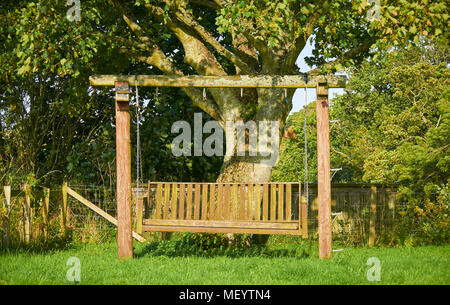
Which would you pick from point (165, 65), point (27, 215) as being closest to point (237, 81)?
point (165, 65)

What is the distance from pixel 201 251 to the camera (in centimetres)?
856

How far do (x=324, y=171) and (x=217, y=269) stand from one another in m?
2.08

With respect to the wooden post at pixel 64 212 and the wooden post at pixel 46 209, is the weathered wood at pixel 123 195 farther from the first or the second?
the wooden post at pixel 64 212

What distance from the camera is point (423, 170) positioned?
11.4 meters

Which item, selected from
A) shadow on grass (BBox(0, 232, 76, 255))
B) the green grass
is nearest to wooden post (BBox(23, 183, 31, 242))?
shadow on grass (BBox(0, 232, 76, 255))

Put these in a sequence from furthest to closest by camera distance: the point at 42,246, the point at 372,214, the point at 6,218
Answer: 1. the point at 372,214
2. the point at 42,246
3. the point at 6,218

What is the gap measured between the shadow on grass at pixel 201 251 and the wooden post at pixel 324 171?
2.27 feet

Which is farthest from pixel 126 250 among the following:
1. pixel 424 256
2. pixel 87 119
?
pixel 87 119

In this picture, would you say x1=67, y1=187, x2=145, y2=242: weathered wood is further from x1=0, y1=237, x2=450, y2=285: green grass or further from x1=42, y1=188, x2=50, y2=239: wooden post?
x1=0, y1=237, x2=450, y2=285: green grass

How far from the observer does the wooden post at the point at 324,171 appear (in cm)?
716

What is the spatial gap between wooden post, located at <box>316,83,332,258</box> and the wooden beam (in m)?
0.16

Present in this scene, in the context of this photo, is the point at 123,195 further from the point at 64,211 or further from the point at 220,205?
the point at 64,211
